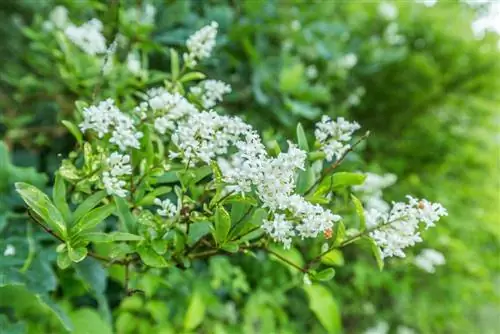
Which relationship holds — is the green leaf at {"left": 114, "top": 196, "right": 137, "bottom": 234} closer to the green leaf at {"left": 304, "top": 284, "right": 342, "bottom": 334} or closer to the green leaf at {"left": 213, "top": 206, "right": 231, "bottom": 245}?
the green leaf at {"left": 213, "top": 206, "right": 231, "bottom": 245}

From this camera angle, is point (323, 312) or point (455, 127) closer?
point (323, 312)

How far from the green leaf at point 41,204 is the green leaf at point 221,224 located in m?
0.20

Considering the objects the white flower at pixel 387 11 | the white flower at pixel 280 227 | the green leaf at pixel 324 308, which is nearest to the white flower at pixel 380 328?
the green leaf at pixel 324 308

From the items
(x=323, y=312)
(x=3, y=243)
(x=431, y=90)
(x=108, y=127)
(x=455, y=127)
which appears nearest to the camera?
(x=108, y=127)

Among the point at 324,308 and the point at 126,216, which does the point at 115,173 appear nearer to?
the point at 126,216

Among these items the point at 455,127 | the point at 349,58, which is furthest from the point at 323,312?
the point at 455,127

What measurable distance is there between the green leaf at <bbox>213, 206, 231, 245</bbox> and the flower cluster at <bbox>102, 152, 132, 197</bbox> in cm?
13

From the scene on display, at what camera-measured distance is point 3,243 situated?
1.10 metres

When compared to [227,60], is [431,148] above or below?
below

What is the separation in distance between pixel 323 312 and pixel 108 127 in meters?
0.70

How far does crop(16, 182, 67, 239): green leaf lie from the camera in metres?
0.77

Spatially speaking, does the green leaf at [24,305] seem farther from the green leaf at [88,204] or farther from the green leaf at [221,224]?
the green leaf at [221,224]

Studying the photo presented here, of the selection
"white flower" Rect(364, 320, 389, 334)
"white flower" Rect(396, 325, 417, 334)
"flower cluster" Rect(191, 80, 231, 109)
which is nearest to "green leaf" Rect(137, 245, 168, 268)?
"flower cluster" Rect(191, 80, 231, 109)

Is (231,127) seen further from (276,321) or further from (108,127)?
(276,321)
